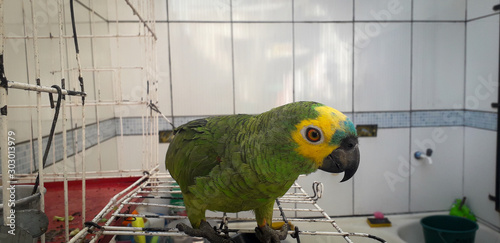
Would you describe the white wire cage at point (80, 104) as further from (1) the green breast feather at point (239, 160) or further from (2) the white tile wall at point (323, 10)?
(2) the white tile wall at point (323, 10)

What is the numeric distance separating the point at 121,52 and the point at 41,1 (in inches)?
38.0

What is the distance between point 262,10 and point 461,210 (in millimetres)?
2452

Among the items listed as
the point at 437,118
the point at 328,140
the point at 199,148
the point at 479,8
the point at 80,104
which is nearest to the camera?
the point at 328,140

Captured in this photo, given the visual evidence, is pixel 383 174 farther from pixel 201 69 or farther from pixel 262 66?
pixel 201 69

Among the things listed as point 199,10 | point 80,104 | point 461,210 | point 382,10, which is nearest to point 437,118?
point 461,210

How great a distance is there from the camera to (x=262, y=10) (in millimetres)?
2361

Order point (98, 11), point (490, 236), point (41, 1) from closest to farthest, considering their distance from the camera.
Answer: point (41, 1) < point (98, 11) < point (490, 236)

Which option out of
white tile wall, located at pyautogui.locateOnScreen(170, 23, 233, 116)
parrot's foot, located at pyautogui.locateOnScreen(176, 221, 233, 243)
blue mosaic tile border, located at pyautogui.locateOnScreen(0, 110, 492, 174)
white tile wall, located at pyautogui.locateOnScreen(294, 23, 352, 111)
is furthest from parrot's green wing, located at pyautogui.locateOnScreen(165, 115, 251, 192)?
white tile wall, located at pyautogui.locateOnScreen(294, 23, 352, 111)

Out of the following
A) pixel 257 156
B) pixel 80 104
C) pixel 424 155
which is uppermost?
pixel 80 104

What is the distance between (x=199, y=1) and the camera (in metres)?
2.31

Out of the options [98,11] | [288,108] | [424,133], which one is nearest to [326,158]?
[288,108]

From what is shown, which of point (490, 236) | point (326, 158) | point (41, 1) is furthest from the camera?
point (490, 236)

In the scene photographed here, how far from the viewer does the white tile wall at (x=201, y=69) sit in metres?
2.33

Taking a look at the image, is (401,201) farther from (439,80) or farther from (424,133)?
(439,80)
